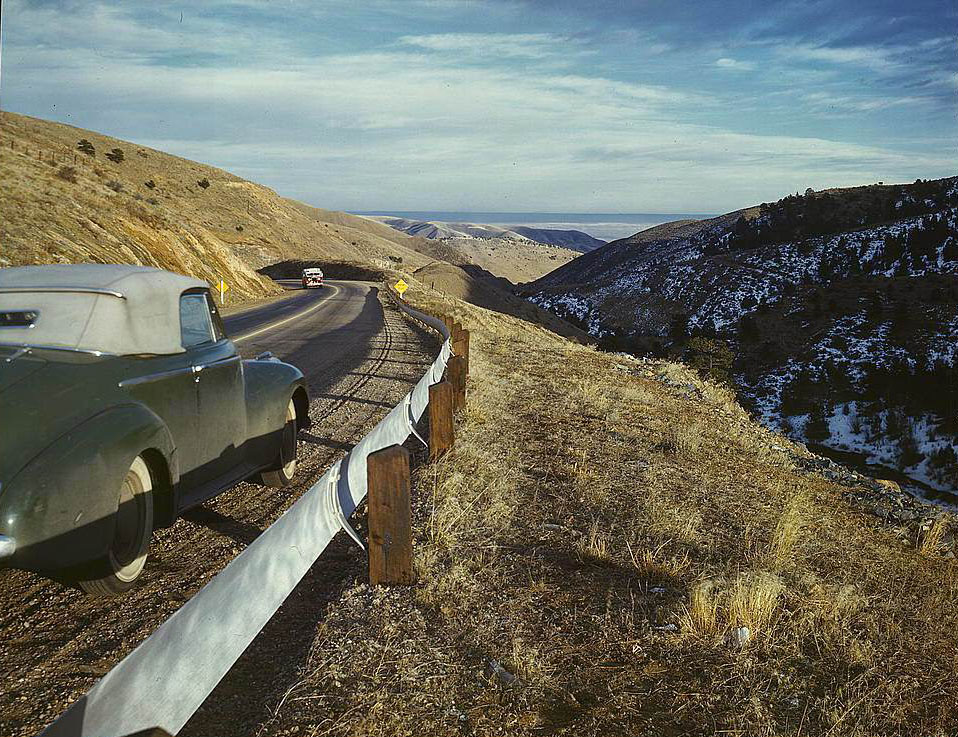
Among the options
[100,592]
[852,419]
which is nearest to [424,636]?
[100,592]

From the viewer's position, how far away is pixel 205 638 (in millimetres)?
2604

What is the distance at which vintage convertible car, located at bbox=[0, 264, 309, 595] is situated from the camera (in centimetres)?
323

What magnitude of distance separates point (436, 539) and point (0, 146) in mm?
35753

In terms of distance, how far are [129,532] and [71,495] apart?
2.20 ft

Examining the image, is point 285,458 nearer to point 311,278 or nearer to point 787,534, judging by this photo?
point 787,534

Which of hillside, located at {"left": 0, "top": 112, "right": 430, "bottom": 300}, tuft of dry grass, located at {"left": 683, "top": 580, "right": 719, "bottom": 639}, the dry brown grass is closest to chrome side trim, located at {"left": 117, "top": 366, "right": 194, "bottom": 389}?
the dry brown grass

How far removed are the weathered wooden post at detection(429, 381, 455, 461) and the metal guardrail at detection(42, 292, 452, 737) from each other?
2.43m

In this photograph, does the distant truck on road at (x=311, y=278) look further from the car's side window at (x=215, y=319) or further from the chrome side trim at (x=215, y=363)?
the chrome side trim at (x=215, y=363)

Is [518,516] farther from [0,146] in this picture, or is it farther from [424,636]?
[0,146]

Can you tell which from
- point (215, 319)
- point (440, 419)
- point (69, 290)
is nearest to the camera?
point (69, 290)

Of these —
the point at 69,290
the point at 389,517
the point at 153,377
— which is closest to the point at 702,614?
the point at 389,517

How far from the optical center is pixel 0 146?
3017cm

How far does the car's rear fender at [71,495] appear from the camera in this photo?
3.12 metres

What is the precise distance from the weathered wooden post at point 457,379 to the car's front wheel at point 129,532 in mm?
4830
